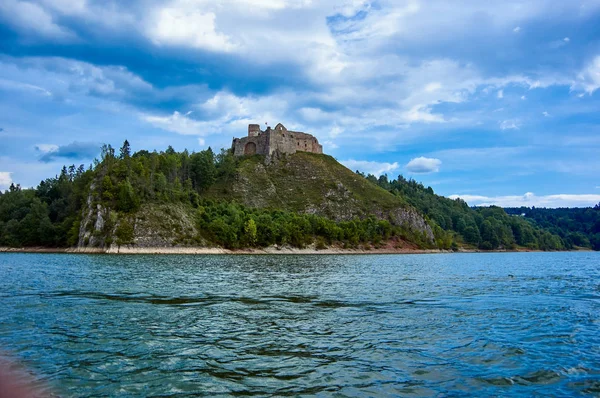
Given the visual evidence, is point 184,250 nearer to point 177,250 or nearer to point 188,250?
point 188,250

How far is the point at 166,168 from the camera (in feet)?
505

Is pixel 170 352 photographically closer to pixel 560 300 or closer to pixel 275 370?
pixel 275 370

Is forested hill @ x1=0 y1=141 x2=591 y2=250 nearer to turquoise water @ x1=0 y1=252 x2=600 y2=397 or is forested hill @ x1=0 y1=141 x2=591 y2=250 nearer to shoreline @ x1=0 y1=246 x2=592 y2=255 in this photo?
shoreline @ x1=0 y1=246 x2=592 y2=255

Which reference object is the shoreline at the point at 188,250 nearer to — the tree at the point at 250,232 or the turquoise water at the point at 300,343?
the tree at the point at 250,232

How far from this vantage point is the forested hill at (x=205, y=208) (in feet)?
385

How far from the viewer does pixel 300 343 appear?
18266 mm

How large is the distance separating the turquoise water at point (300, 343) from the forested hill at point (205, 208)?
8658 cm

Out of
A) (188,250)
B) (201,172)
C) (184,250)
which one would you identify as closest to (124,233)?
(184,250)

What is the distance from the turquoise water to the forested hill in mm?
86576

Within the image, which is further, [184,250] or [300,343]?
[184,250]

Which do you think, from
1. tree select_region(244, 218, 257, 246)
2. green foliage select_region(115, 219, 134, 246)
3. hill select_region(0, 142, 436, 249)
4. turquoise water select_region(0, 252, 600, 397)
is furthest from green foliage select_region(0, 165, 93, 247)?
turquoise water select_region(0, 252, 600, 397)

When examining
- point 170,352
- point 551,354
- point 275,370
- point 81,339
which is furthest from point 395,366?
point 81,339

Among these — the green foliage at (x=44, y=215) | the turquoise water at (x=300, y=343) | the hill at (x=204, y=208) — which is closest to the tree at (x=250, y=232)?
the hill at (x=204, y=208)

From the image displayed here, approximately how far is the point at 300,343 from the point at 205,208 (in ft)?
420
